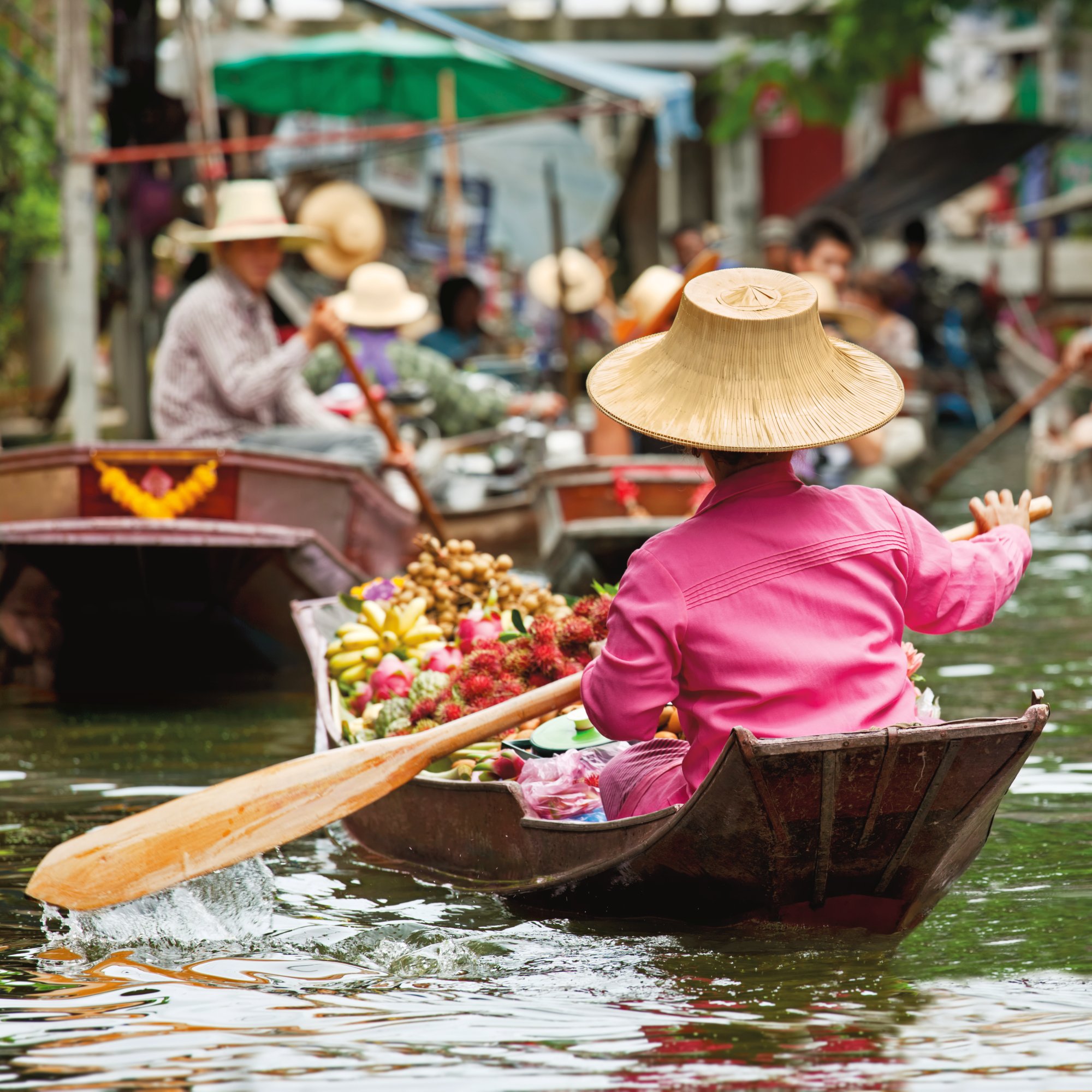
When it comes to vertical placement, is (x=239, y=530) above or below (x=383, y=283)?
below

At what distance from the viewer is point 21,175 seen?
13586 mm

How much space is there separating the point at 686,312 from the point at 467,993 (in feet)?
4.71

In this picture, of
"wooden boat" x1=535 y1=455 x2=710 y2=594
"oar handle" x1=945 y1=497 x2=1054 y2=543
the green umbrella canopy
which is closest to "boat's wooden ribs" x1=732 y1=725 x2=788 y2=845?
"oar handle" x1=945 y1=497 x2=1054 y2=543

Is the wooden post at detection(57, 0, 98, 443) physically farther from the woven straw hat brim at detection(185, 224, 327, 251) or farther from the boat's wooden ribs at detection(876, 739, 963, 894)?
the boat's wooden ribs at detection(876, 739, 963, 894)

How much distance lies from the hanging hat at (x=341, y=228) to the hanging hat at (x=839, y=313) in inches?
221

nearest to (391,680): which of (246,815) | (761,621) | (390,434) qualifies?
(246,815)

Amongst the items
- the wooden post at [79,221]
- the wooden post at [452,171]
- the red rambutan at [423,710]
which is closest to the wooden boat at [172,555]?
the wooden post at [79,221]

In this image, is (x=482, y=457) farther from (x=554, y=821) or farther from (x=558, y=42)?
(x=558, y=42)

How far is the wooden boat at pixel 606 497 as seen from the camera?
8.23m

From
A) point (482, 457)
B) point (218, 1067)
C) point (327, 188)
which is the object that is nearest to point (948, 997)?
point (218, 1067)

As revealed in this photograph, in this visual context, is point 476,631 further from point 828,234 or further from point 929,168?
point 929,168

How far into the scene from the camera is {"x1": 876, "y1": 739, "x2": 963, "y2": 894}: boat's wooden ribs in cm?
326

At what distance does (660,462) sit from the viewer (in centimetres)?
914

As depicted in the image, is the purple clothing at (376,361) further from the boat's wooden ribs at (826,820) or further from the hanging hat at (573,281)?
the boat's wooden ribs at (826,820)
